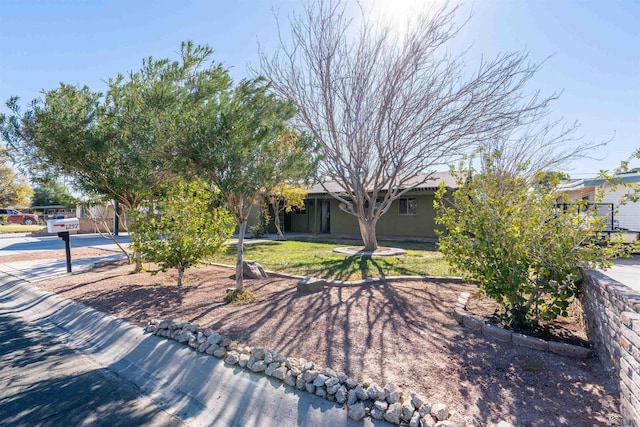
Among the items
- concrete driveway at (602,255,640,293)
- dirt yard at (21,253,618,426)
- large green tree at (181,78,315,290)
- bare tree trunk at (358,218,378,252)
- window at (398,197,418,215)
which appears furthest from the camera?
window at (398,197,418,215)

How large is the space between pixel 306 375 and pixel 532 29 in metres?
9.99

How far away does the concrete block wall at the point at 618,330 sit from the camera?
2.43 m

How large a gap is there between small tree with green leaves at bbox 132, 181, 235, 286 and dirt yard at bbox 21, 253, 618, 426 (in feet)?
2.24

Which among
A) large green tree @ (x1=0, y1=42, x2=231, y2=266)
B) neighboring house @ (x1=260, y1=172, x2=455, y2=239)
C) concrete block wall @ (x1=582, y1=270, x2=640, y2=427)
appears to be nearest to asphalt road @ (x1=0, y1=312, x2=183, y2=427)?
large green tree @ (x1=0, y1=42, x2=231, y2=266)

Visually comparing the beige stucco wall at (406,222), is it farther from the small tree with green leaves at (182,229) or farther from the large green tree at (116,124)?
the large green tree at (116,124)

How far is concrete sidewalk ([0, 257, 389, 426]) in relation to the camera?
114 inches

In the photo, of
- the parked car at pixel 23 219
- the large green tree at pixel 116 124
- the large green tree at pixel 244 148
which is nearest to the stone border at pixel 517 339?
the large green tree at pixel 244 148

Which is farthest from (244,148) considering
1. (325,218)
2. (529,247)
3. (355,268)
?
(325,218)

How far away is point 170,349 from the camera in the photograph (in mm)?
4055

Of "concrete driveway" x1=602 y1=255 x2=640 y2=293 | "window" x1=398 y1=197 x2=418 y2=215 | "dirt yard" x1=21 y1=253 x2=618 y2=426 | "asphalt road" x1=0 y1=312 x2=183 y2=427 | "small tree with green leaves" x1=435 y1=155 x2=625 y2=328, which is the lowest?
"asphalt road" x1=0 y1=312 x2=183 y2=427

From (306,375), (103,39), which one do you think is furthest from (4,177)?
(306,375)

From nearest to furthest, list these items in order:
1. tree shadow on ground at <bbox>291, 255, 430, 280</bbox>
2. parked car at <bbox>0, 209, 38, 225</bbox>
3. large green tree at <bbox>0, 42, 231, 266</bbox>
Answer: large green tree at <bbox>0, 42, 231, 266</bbox> < tree shadow on ground at <bbox>291, 255, 430, 280</bbox> < parked car at <bbox>0, 209, 38, 225</bbox>

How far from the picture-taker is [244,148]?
5195 mm

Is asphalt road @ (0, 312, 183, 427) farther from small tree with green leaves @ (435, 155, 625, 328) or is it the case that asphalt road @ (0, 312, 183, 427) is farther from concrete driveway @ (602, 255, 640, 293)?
concrete driveway @ (602, 255, 640, 293)
